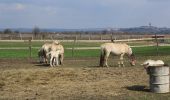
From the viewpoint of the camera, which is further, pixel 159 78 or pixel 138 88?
pixel 138 88

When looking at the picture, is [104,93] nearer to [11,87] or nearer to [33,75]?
[11,87]

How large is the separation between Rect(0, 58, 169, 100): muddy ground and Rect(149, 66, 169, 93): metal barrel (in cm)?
34

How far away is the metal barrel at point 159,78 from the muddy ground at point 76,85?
0.34 meters

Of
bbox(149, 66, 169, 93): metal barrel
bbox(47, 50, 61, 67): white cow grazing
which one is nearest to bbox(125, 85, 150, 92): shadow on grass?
bbox(149, 66, 169, 93): metal barrel

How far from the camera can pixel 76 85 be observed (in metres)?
16.5

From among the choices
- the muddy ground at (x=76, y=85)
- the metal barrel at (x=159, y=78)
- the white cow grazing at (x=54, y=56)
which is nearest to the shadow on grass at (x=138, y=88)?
the muddy ground at (x=76, y=85)

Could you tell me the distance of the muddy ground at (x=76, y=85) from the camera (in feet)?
46.8

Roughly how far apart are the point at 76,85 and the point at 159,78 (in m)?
3.47

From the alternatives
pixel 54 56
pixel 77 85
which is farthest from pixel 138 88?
pixel 54 56

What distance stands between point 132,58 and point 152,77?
1030 cm

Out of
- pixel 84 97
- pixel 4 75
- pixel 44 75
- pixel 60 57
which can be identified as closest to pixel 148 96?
pixel 84 97

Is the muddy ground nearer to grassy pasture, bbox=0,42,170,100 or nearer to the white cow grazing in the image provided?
grassy pasture, bbox=0,42,170,100

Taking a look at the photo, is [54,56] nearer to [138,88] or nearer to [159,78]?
[138,88]

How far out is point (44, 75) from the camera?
1925 centimetres
